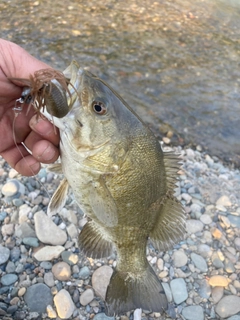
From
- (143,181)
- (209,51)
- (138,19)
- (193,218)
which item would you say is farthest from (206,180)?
(138,19)

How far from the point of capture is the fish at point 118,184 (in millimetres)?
2090

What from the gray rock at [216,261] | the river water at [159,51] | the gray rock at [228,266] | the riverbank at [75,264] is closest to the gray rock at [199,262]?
the riverbank at [75,264]

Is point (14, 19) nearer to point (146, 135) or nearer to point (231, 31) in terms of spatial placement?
point (231, 31)

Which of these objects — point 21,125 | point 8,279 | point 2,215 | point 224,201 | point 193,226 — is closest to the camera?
point 21,125

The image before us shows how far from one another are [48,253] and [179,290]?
125 cm

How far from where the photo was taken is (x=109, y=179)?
7.08 feet

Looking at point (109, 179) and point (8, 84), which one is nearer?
point (109, 179)

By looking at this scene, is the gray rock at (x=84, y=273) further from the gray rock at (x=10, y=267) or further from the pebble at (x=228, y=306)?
the pebble at (x=228, y=306)

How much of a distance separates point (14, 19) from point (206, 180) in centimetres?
574

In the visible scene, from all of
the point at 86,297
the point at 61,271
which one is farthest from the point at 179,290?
the point at 61,271

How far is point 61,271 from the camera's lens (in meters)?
3.29

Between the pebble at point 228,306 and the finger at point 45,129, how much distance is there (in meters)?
2.12

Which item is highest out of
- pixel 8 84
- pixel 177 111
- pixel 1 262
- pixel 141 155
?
pixel 8 84

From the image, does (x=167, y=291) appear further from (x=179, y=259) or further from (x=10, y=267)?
(x=10, y=267)
